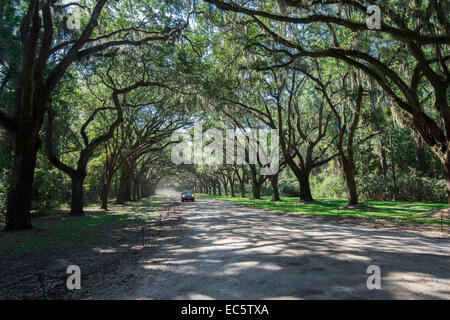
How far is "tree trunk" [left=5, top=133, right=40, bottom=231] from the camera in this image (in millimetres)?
10703

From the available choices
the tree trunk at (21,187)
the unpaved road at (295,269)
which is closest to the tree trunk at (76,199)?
the tree trunk at (21,187)

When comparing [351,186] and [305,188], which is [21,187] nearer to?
[351,186]

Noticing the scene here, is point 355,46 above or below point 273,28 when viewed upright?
below

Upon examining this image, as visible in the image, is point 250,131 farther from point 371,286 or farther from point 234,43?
point 371,286

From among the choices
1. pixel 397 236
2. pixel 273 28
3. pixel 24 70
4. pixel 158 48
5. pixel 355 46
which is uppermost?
pixel 273 28

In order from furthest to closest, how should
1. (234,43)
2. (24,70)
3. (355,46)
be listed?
(234,43)
(355,46)
(24,70)

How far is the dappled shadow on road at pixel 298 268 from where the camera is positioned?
417 cm

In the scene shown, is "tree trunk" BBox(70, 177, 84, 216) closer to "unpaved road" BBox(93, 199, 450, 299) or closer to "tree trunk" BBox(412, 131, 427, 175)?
"unpaved road" BBox(93, 199, 450, 299)

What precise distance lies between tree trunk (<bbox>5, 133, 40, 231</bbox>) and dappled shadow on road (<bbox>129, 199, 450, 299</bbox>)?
22.5 ft

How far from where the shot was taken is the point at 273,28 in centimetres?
1568

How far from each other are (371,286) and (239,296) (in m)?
2.05

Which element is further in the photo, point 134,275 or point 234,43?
point 234,43
